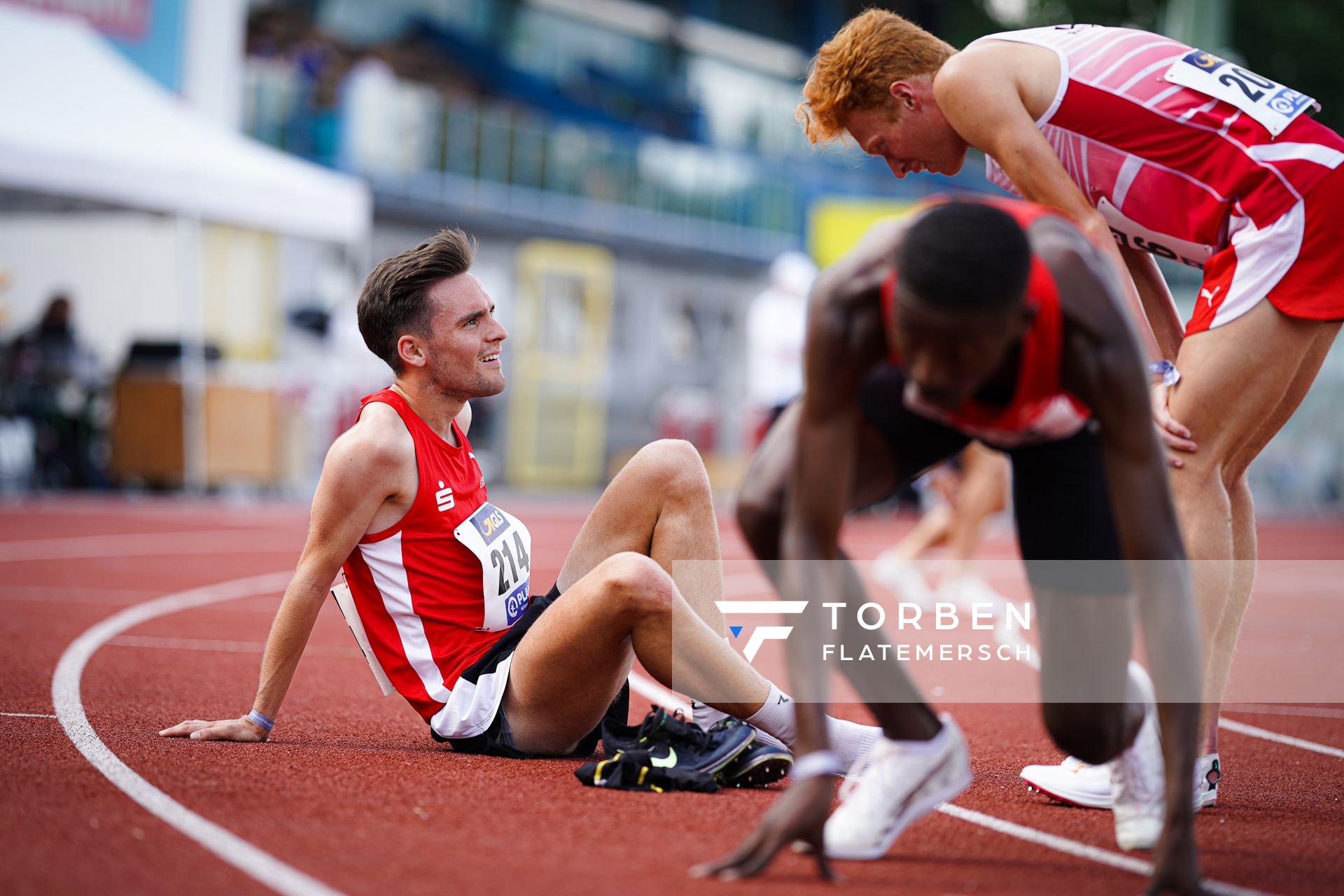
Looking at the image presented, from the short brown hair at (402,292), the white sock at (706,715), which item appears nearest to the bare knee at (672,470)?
the white sock at (706,715)

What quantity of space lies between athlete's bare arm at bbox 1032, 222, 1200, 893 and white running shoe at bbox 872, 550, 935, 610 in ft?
20.2

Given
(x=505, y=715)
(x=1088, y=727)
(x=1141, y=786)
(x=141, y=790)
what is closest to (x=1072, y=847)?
(x=1141, y=786)

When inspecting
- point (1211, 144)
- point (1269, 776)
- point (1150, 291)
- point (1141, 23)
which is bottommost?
point (1269, 776)

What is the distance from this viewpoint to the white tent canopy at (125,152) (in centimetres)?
1195

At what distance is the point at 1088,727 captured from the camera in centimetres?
288

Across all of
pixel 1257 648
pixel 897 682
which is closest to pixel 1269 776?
pixel 897 682

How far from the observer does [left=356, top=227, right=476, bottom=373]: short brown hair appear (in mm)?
3865

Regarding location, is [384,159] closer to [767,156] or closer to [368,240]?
[368,240]

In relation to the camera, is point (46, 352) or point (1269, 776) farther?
point (46, 352)

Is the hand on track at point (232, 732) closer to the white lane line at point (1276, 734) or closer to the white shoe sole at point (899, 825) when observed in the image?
the white shoe sole at point (899, 825)

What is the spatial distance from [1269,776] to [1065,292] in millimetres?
2178

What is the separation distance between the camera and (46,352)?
14.5m

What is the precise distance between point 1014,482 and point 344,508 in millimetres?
1610

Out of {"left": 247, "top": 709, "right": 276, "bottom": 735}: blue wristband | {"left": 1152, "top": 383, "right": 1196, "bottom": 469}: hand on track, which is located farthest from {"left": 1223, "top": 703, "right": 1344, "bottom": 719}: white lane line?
{"left": 247, "top": 709, "right": 276, "bottom": 735}: blue wristband
